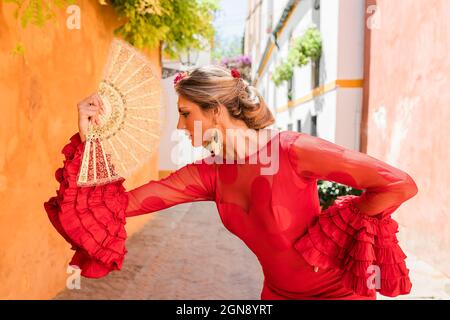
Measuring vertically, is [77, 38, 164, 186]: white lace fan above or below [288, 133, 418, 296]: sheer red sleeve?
above

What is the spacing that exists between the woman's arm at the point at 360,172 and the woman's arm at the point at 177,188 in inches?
18.1

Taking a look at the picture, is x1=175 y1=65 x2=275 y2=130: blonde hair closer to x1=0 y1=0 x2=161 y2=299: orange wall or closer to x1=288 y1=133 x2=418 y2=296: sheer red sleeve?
x1=288 y1=133 x2=418 y2=296: sheer red sleeve

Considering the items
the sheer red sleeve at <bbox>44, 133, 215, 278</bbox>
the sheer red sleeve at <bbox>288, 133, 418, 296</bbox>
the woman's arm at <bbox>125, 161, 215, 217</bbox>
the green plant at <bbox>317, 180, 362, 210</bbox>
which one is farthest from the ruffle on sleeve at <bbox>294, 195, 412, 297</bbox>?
the green plant at <bbox>317, 180, 362, 210</bbox>

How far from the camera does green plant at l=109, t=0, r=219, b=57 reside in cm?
526

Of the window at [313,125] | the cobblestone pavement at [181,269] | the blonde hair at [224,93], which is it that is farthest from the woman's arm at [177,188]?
the window at [313,125]

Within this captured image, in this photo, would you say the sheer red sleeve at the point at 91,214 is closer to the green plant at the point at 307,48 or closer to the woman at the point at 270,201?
the woman at the point at 270,201

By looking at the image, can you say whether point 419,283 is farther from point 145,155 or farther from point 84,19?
point 84,19

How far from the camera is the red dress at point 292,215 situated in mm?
1548

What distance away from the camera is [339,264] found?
1672 mm

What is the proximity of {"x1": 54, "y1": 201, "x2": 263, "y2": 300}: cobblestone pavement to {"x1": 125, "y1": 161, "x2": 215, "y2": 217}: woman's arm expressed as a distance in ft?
9.10

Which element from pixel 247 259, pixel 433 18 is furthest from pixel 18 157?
pixel 433 18

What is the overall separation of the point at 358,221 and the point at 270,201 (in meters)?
0.34

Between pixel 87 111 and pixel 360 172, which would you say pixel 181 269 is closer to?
pixel 87 111

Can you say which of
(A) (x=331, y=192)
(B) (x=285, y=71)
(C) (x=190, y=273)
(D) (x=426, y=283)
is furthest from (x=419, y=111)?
(B) (x=285, y=71)
